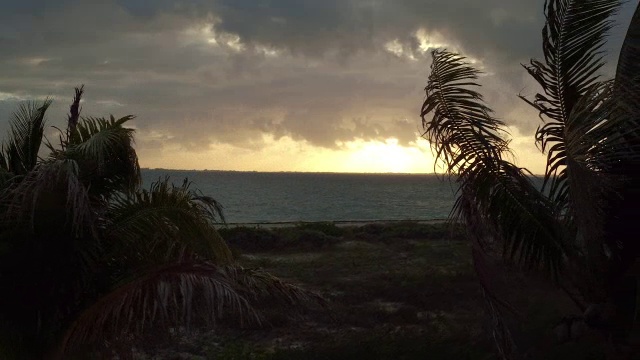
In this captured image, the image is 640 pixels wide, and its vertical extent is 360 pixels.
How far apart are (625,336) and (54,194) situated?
7301 millimetres

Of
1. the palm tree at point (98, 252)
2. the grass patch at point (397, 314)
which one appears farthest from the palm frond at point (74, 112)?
the grass patch at point (397, 314)

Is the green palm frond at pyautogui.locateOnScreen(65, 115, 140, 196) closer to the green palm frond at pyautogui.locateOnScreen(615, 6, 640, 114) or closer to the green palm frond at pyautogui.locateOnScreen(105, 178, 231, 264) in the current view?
the green palm frond at pyautogui.locateOnScreen(105, 178, 231, 264)

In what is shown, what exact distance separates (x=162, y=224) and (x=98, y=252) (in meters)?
0.82

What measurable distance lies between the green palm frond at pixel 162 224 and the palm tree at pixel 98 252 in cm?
1

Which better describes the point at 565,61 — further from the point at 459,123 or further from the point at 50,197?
the point at 50,197

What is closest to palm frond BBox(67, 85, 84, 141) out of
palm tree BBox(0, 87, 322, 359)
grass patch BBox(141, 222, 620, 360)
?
palm tree BBox(0, 87, 322, 359)

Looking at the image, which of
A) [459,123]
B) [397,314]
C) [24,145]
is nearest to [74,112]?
[24,145]

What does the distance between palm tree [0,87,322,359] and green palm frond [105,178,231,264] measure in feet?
0.05

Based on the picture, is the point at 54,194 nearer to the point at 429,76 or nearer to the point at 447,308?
the point at 429,76

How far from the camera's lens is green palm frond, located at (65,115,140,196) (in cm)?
767

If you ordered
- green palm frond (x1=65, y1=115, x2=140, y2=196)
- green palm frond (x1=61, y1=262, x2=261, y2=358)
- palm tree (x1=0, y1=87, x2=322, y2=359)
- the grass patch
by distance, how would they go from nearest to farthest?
green palm frond (x1=61, y1=262, x2=261, y2=358)
palm tree (x1=0, y1=87, x2=322, y2=359)
green palm frond (x1=65, y1=115, x2=140, y2=196)
the grass patch

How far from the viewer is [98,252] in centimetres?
779

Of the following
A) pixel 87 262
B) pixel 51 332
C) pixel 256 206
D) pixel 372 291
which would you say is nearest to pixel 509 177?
pixel 87 262

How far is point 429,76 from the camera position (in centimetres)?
865
